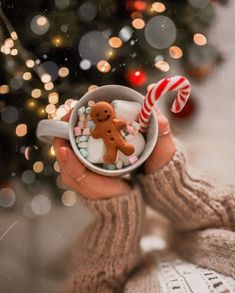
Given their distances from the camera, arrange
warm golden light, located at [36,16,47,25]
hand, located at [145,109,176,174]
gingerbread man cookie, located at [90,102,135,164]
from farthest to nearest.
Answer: warm golden light, located at [36,16,47,25] < hand, located at [145,109,176,174] < gingerbread man cookie, located at [90,102,135,164]

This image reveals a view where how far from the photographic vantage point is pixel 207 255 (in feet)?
2.68

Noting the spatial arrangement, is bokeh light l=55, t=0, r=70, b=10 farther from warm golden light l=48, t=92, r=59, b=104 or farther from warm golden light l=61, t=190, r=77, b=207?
warm golden light l=61, t=190, r=77, b=207

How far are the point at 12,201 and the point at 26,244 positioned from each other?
10cm

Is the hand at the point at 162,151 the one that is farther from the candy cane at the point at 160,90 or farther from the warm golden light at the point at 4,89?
the warm golden light at the point at 4,89

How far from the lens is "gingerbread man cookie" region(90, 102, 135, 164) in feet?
2.32

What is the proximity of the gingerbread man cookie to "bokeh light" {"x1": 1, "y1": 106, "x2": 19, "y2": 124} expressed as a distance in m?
0.33

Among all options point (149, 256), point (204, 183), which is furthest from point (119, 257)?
point (204, 183)

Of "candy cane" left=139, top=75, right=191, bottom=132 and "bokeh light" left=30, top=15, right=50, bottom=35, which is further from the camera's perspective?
"bokeh light" left=30, top=15, right=50, bottom=35

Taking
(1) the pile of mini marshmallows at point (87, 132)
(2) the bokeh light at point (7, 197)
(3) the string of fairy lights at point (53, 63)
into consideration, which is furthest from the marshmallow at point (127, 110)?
(2) the bokeh light at point (7, 197)

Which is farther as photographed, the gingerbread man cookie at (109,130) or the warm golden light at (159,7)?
the warm golden light at (159,7)

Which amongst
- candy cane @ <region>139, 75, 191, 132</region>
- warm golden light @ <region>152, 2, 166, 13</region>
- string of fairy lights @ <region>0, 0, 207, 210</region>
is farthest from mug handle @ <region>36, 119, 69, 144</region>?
warm golden light @ <region>152, 2, 166, 13</region>

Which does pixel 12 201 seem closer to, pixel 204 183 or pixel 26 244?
pixel 26 244

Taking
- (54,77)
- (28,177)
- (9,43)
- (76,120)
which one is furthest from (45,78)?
(76,120)

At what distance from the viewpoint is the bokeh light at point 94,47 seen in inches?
41.0
